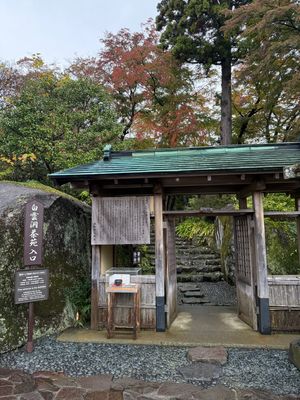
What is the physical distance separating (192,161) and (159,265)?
251 centimetres

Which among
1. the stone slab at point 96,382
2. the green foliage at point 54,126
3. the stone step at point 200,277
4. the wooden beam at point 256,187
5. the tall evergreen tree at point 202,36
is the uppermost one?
the tall evergreen tree at point 202,36

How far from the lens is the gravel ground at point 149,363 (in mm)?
4359

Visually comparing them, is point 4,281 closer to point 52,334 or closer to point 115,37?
point 52,334

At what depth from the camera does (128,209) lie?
6727 mm

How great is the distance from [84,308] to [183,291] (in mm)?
4211

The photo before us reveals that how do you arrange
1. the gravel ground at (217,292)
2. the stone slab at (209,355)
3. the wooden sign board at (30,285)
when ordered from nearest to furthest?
the stone slab at (209,355) → the wooden sign board at (30,285) → the gravel ground at (217,292)

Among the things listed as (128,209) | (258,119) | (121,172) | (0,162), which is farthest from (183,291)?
(258,119)

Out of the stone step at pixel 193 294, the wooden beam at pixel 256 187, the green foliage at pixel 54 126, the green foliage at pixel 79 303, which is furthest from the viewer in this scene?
the green foliage at pixel 54 126

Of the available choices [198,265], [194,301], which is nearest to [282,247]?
[194,301]

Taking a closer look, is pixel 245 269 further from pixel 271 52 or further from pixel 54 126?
pixel 54 126

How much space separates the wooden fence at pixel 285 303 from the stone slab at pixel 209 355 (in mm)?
1582

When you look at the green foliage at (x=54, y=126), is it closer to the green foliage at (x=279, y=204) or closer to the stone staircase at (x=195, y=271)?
the stone staircase at (x=195, y=271)

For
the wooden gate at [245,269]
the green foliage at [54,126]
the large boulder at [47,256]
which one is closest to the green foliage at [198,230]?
the wooden gate at [245,269]

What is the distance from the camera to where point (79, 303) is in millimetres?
6949
